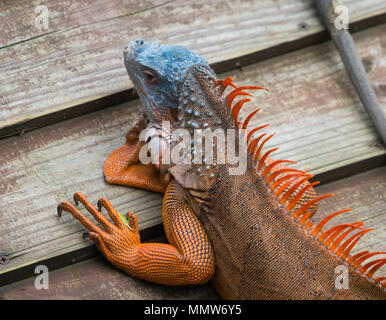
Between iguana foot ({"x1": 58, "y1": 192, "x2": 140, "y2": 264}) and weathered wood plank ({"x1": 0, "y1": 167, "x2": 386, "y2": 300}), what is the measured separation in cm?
12

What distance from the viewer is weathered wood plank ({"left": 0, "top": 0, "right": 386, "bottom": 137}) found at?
3.12 metres

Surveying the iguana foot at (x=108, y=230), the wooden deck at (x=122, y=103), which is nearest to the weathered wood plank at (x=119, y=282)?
the wooden deck at (x=122, y=103)

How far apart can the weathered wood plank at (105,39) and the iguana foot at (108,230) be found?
592 millimetres

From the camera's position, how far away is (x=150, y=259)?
272 cm

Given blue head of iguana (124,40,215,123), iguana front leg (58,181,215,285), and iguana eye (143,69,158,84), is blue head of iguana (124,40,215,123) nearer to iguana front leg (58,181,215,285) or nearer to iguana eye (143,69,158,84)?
iguana eye (143,69,158,84)

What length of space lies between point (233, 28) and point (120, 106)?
861 millimetres

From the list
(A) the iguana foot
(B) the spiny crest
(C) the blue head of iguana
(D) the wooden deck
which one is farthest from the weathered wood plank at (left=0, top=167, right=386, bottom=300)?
(C) the blue head of iguana

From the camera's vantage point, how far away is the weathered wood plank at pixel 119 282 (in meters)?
2.71

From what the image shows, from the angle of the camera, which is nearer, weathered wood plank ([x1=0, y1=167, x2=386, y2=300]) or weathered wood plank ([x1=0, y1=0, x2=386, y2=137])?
weathered wood plank ([x1=0, y1=167, x2=386, y2=300])

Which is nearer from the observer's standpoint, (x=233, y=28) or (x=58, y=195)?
(x=58, y=195)

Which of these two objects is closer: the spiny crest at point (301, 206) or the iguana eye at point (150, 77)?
the spiny crest at point (301, 206)

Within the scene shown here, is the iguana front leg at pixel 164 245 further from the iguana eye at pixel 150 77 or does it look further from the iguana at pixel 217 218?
the iguana eye at pixel 150 77
